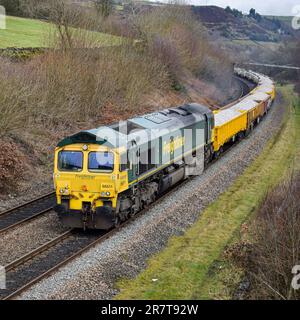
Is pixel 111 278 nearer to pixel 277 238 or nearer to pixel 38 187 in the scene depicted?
pixel 277 238

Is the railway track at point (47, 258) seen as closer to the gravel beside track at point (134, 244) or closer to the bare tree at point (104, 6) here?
the gravel beside track at point (134, 244)

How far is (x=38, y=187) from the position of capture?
23641 mm

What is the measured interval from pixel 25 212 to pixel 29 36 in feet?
80.5

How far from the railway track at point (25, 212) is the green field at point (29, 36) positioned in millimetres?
15365

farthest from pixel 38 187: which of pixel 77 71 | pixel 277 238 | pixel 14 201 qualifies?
pixel 277 238

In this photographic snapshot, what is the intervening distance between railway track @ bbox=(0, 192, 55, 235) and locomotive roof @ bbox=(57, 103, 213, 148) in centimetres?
324

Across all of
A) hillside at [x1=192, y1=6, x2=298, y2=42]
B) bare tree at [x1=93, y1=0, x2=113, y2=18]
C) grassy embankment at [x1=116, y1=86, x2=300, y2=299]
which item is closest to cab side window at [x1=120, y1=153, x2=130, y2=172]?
grassy embankment at [x1=116, y1=86, x2=300, y2=299]

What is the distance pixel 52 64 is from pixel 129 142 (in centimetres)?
1291

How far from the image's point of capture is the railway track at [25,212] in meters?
18.6

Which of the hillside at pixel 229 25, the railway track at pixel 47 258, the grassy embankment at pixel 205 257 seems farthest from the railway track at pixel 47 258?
the hillside at pixel 229 25

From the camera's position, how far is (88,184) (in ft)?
55.9

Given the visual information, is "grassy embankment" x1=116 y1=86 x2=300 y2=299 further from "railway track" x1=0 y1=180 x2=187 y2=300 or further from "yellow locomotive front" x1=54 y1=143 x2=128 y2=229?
"yellow locomotive front" x1=54 y1=143 x2=128 y2=229

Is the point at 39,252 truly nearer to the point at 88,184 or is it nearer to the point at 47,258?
the point at 47,258

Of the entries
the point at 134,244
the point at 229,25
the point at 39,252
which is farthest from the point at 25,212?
the point at 229,25
